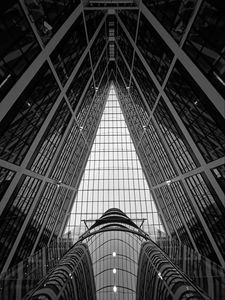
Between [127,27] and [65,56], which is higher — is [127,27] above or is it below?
above

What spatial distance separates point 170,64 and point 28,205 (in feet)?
54.7

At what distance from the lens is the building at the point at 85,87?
11.3 meters

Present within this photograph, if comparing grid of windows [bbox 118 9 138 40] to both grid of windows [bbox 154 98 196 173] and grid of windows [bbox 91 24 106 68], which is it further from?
grid of windows [bbox 154 98 196 173]

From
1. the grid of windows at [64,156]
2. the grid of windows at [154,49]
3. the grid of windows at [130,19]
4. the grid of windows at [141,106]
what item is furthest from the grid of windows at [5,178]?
the grid of windows at [141,106]

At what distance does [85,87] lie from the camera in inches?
1047

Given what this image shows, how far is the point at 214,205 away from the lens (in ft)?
58.4

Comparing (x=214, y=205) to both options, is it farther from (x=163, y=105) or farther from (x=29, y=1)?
(x=29, y=1)

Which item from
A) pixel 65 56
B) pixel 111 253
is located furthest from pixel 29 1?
pixel 111 253

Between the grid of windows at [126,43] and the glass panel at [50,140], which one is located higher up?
the grid of windows at [126,43]

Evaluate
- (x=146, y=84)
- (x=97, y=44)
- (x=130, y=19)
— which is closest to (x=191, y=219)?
(x=146, y=84)

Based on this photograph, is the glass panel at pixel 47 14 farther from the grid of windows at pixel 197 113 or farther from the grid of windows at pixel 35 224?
the grid of windows at pixel 35 224

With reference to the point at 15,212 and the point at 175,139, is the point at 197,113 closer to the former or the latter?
the point at 175,139

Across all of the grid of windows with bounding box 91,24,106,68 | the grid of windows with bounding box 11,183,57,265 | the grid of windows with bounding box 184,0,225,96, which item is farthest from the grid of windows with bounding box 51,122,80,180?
the grid of windows with bounding box 184,0,225,96

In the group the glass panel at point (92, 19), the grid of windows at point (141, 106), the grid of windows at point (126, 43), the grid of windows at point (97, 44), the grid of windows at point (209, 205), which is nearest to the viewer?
the grid of windows at point (209, 205)
